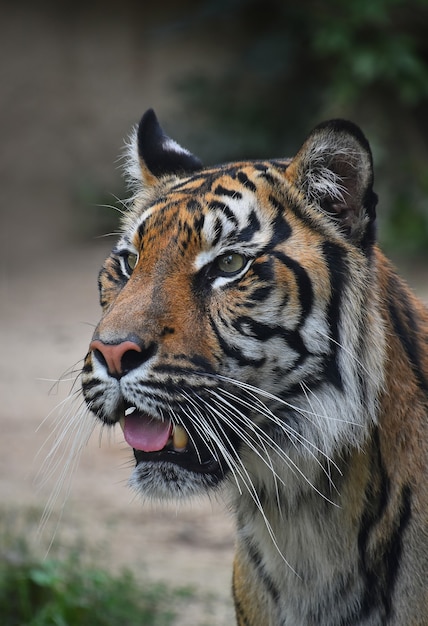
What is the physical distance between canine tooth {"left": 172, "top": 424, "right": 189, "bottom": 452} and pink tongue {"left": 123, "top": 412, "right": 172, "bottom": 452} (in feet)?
0.06

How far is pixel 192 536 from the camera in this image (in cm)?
549

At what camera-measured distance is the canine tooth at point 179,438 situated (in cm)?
279

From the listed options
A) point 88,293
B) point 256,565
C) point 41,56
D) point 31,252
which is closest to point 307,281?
point 256,565

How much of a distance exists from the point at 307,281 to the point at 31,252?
969 centimetres

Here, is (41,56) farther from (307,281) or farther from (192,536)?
(307,281)

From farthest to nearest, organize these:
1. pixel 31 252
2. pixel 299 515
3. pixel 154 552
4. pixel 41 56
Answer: pixel 41 56 → pixel 31 252 → pixel 154 552 → pixel 299 515

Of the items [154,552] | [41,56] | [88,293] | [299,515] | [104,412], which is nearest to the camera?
[104,412]

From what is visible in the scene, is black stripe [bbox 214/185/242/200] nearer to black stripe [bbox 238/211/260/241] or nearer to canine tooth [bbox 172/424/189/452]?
black stripe [bbox 238/211/260/241]

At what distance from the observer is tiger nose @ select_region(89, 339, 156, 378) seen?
2.66 m

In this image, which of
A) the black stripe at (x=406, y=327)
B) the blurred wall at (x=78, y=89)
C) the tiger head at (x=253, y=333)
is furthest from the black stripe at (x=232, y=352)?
the blurred wall at (x=78, y=89)

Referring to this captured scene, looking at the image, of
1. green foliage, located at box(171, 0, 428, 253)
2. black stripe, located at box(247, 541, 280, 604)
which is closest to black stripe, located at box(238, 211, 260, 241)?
black stripe, located at box(247, 541, 280, 604)

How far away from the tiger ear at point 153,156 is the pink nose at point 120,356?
3.06 ft

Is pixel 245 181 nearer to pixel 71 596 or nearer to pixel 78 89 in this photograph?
pixel 71 596

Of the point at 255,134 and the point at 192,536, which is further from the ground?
the point at 255,134
